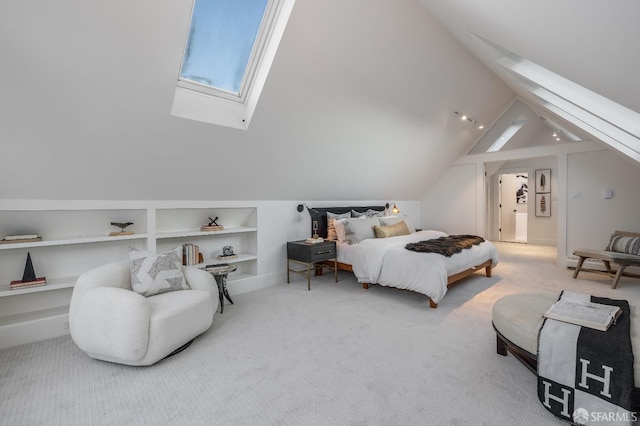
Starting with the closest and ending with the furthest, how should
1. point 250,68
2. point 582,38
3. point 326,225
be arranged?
1. point 582,38
2. point 250,68
3. point 326,225

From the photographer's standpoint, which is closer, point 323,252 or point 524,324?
point 524,324

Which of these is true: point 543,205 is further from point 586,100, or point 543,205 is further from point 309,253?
point 309,253

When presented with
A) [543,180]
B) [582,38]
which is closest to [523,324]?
[582,38]

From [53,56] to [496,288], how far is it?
5022 millimetres

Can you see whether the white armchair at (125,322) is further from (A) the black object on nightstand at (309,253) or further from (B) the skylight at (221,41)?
(B) the skylight at (221,41)

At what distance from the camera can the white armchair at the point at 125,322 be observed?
2031 millimetres

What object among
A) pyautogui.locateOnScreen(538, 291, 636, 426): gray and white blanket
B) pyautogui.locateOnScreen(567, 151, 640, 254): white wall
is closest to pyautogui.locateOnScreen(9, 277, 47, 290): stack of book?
pyautogui.locateOnScreen(538, 291, 636, 426): gray and white blanket

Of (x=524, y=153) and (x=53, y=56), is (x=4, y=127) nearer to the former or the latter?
(x=53, y=56)

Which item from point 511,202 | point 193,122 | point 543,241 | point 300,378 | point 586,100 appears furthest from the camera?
point 511,202

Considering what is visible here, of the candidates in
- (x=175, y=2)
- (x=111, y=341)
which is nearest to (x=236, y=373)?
(x=111, y=341)

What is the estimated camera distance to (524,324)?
1.88 meters

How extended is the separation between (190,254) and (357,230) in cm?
227

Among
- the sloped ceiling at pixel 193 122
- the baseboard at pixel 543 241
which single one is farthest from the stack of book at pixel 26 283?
the baseboard at pixel 543 241

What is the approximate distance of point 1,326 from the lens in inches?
97.8
